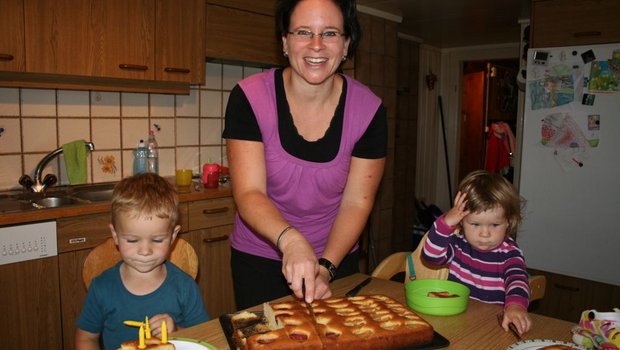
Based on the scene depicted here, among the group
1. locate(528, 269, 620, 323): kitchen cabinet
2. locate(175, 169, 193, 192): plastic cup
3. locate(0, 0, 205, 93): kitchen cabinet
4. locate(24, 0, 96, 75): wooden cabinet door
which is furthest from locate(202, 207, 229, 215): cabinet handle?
locate(528, 269, 620, 323): kitchen cabinet

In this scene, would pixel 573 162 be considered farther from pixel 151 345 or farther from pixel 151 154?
pixel 151 345

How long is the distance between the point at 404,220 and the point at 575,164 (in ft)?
7.85

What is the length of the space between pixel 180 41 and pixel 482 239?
2033mm

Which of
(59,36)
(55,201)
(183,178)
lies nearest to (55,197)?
(55,201)

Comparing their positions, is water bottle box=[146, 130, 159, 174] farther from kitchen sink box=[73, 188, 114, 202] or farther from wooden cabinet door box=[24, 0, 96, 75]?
wooden cabinet door box=[24, 0, 96, 75]

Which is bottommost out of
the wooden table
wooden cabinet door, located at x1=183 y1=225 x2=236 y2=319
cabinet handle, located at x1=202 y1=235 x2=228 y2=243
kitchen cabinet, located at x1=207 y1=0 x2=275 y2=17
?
wooden cabinet door, located at x1=183 y1=225 x2=236 y2=319

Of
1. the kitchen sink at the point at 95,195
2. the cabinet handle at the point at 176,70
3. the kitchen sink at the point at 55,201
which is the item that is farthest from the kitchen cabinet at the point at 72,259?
the cabinet handle at the point at 176,70

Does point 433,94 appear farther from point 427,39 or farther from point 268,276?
point 268,276

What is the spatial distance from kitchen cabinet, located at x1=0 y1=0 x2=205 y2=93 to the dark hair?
4.71ft

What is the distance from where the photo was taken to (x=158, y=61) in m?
2.70

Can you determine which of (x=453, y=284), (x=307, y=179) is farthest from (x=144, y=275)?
(x=453, y=284)

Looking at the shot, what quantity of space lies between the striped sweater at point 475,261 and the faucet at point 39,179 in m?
1.97

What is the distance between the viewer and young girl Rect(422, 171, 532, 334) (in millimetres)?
1442

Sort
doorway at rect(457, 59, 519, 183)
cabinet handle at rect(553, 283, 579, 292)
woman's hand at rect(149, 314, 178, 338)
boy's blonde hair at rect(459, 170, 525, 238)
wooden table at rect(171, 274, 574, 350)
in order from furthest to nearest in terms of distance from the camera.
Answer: doorway at rect(457, 59, 519, 183)
cabinet handle at rect(553, 283, 579, 292)
boy's blonde hair at rect(459, 170, 525, 238)
woman's hand at rect(149, 314, 178, 338)
wooden table at rect(171, 274, 574, 350)
